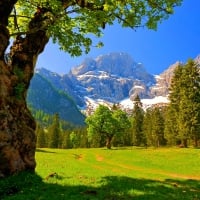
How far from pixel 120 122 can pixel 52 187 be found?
92.8 meters

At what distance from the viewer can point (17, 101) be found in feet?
84.1

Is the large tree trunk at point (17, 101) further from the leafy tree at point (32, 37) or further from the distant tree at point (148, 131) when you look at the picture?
the distant tree at point (148, 131)

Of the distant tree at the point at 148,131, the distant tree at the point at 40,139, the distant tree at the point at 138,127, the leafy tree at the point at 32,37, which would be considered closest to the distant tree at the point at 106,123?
the distant tree at the point at 138,127

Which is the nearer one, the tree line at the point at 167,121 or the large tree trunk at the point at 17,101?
the large tree trunk at the point at 17,101

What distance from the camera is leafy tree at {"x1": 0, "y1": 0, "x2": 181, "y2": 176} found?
24281 mm

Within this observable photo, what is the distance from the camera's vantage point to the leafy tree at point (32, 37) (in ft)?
79.7

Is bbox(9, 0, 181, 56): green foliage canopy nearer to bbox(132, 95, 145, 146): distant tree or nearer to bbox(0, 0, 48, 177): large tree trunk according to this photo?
bbox(0, 0, 48, 177): large tree trunk

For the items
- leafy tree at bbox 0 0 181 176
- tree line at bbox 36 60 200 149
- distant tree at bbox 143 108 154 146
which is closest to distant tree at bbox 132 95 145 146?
tree line at bbox 36 60 200 149

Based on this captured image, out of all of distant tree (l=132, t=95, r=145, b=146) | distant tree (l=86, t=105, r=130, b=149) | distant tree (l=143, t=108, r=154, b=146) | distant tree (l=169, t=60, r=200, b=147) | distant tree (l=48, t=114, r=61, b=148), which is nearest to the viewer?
distant tree (l=169, t=60, r=200, b=147)

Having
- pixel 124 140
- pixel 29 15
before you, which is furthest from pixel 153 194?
pixel 124 140

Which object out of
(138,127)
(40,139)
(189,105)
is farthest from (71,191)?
(40,139)

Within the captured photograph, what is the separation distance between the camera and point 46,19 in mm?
26281

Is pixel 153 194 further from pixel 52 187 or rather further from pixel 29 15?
pixel 29 15

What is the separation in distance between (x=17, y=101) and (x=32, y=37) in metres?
5.62
